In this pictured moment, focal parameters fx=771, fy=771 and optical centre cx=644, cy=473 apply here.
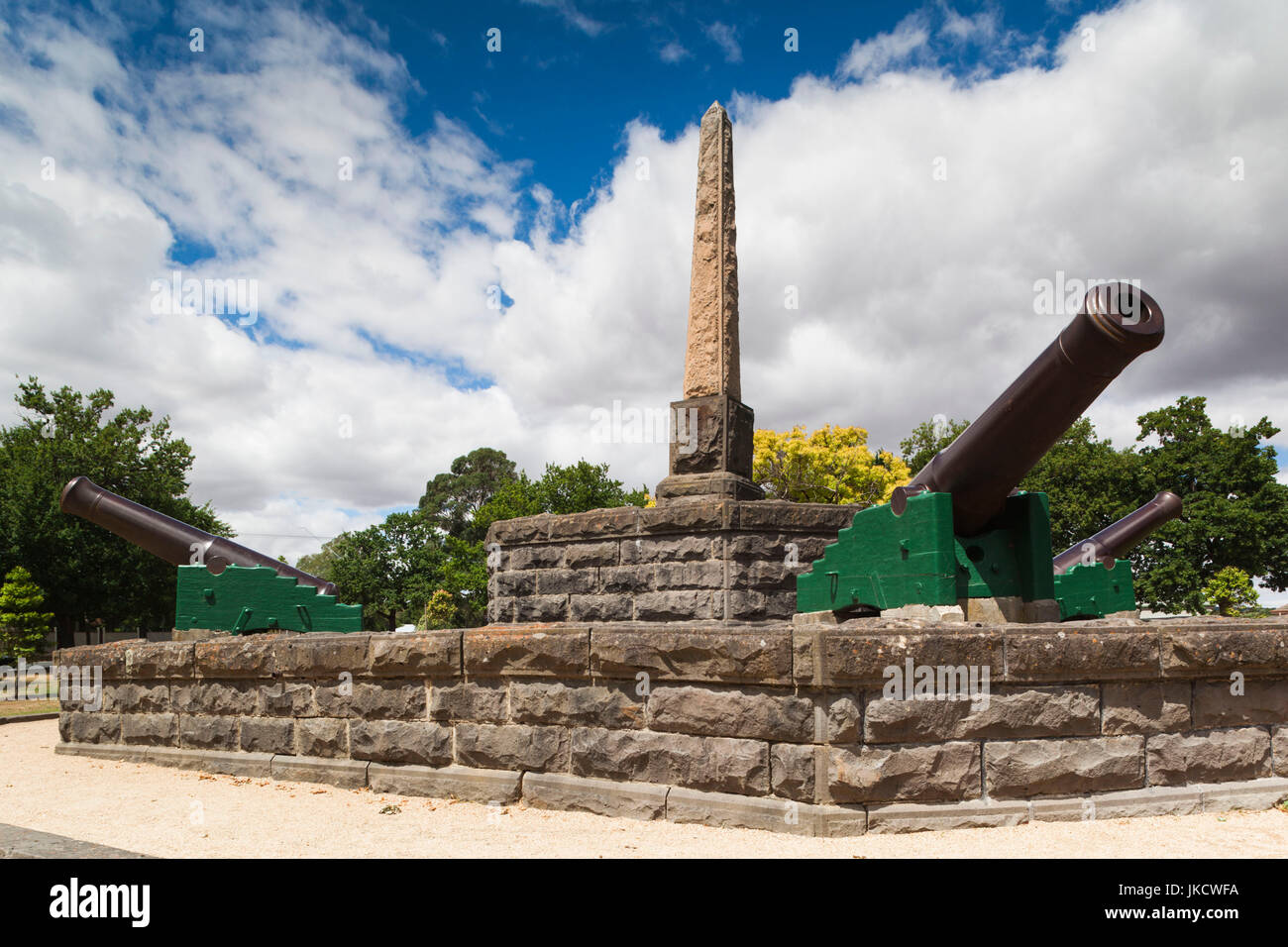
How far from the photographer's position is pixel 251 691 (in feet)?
18.3

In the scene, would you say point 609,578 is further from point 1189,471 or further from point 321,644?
point 1189,471

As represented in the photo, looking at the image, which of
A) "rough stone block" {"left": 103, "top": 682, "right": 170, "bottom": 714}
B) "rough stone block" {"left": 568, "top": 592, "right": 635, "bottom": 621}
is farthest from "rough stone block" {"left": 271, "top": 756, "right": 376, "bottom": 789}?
"rough stone block" {"left": 568, "top": 592, "right": 635, "bottom": 621}

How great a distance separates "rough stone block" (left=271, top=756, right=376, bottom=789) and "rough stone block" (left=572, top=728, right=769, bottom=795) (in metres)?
1.58

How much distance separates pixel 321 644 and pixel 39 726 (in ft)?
20.7

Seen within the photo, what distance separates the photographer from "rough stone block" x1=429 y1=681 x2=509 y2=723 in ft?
15.0

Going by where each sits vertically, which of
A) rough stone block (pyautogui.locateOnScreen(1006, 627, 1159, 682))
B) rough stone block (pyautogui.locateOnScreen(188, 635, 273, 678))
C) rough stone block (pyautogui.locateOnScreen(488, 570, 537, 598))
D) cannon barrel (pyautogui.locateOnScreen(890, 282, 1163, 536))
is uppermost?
cannon barrel (pyautogui.locateOnScreen(890, 282, 1163, 536))

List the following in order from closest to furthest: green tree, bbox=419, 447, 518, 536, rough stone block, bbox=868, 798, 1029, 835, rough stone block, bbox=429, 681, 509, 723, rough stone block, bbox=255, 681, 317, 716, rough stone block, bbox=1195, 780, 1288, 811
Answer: rough stone block, bbox=868, 798, 1029, 835, rough stone block, bbox=1195, 780, 1288, 811, rough stone block, bbox=429, 681, 509, 723, rough stone block, bbox=255, 681, 317, 716, green tree, bbox=419, 447, 518, 536

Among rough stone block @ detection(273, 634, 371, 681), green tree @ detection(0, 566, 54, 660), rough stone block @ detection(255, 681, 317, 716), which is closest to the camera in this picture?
rough stone block @ detection(273, 634, 371, 681)

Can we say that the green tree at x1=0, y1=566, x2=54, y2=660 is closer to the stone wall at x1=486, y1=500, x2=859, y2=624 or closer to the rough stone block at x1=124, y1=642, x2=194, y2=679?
the rough stone block at x1=124, y1=642, x2=194, y2=679

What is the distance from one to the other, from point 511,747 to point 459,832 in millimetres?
646

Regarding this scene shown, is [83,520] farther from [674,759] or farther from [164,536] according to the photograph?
[674,759]

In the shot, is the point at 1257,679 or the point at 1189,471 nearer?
the point at 1257,679

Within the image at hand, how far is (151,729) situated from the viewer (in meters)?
6.14
